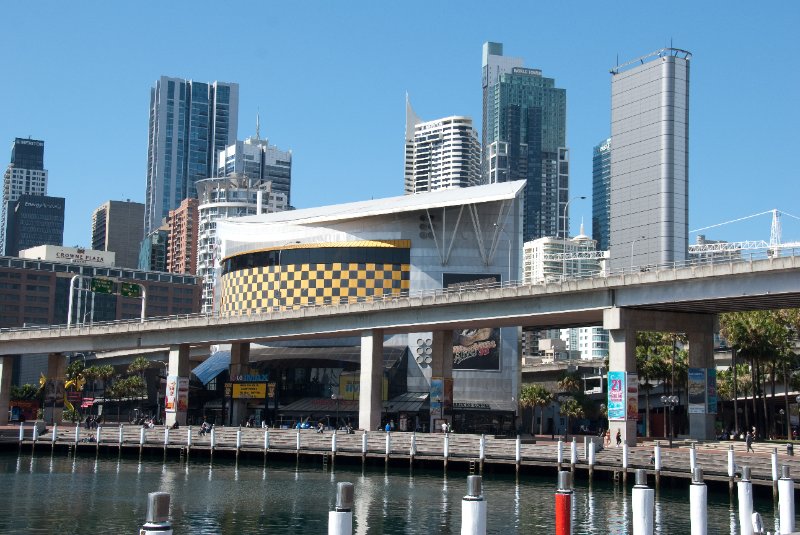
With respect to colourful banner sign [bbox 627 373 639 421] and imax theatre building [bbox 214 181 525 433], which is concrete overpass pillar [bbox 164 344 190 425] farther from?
colourful banner sign [bbox 627 373 639 421]

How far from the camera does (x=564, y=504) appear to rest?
2295cm

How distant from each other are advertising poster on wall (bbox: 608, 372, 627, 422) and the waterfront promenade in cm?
264

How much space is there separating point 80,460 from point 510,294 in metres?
37.1

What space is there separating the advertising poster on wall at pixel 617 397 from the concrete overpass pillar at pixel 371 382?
25618 millimetres

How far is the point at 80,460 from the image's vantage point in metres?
84.3

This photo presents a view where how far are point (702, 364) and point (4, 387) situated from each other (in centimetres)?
7866

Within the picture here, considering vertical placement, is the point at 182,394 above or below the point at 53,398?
above

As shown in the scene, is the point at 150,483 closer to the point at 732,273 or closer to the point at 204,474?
the point at 204,474

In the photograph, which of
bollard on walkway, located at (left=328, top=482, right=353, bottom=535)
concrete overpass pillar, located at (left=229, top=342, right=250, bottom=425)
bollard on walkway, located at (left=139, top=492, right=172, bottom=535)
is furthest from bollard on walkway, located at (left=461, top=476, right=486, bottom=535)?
concrete overpass pillar, located at (left=229, top=342, right=250, bottom=425)

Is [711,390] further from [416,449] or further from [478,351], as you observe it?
[478,351]

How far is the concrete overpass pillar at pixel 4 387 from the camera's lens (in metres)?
118

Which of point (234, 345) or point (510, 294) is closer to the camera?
point (510, 294)

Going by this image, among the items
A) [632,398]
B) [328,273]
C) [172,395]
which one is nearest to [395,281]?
[328,273]

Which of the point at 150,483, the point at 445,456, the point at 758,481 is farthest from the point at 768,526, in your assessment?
the point at 150,483
